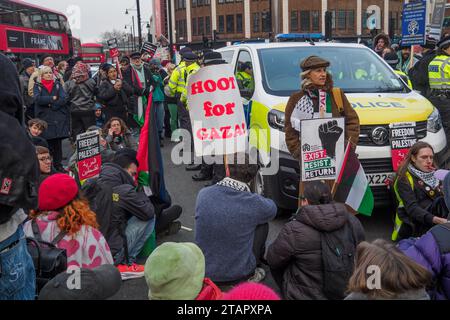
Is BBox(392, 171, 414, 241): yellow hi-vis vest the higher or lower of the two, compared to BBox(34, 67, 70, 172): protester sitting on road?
lower

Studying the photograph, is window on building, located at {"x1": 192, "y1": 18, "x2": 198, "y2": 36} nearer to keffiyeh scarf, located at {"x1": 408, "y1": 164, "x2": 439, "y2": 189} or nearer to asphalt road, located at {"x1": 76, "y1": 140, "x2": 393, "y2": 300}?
asphalt road, located at {"x1": 76, "y1": 140, "x2": 393, "y2": 300}

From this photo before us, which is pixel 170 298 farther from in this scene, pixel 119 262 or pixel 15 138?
pixel 119 262

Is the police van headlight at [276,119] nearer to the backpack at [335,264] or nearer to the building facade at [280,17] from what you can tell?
the backpack at [335,264]

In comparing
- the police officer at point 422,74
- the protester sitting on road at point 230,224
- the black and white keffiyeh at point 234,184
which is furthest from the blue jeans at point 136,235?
the police officer at point 422,74

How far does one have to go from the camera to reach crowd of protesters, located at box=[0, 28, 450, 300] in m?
2.45

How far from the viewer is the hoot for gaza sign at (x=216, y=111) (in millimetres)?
5402

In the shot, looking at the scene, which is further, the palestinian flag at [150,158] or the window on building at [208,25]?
the window on building at [208,25]

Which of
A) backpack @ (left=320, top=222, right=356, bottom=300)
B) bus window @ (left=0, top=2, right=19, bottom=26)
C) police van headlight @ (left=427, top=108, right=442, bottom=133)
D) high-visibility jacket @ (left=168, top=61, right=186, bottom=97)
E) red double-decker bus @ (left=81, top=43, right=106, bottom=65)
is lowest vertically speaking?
backpack @ (left=320, top=222, right=356, bottom=300)

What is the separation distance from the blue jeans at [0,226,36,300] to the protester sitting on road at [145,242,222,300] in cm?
58

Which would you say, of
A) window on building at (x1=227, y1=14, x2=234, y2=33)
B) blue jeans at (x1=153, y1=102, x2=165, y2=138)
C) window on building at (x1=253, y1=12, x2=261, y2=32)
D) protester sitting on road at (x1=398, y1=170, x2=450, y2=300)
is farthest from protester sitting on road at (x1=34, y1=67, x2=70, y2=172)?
window on building at (x1=227, y1=14, x2=234, y2=33)

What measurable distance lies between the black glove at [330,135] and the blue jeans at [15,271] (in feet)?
10.7

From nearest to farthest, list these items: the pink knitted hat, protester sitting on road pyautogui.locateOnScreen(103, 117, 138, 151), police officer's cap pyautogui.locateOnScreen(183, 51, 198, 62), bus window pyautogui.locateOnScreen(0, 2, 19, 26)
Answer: the pink knitted hat
protester sitting on road pyautogui.locateOnScreen(103, 117, 138, 151)
police officer's cap pyautogui.locateOnScreen(183, 51, 198, 62)
bus window pyautogui.locateOnScreen(0, 2, 19, 26)

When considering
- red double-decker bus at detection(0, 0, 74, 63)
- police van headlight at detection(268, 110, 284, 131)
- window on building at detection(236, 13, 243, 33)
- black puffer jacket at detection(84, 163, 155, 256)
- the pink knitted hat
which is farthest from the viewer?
window on building at detection(236, 13, 243, 33)

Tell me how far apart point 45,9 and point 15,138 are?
27857mm
